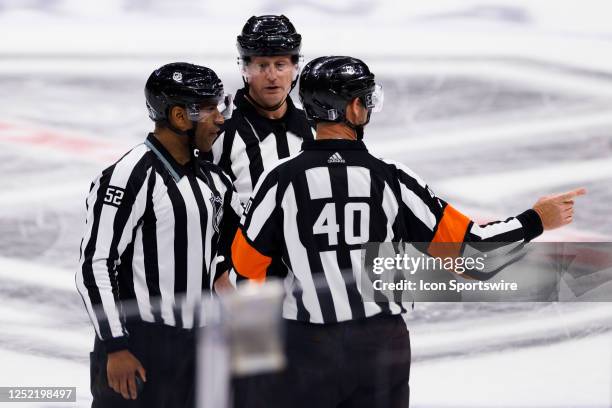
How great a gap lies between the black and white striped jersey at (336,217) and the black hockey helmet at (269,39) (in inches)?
33.2

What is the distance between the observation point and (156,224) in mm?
2748

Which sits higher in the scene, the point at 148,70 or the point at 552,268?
the point at 148,70

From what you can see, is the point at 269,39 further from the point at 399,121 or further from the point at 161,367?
the point at 399,121

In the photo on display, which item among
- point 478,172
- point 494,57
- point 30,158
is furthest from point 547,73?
point 30,158

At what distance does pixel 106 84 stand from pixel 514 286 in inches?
174

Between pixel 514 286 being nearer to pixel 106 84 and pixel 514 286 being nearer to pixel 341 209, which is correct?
pixel 341 209

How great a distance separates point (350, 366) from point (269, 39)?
56.3 inches

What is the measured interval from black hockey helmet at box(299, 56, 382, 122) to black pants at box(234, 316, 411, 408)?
54cm

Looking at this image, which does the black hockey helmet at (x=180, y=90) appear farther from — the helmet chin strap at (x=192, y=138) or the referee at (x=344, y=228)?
the referee at (x=344, y=228)

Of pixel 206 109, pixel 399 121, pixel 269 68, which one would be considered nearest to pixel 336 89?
pixel 206 109

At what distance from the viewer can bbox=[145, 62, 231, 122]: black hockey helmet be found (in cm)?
284

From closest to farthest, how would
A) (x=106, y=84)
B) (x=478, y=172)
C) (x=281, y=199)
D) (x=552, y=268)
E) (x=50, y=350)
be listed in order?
(x=552, y=268) < (x=281, y=199) < (x=50, y=350) < (x=478, y=172) < (x=106, y=84)

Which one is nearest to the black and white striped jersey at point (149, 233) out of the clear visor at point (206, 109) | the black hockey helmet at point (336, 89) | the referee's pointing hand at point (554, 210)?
the clear visor at point (206, 109)

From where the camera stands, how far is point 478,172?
17.7 ft
